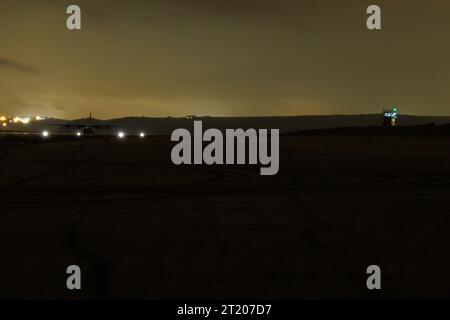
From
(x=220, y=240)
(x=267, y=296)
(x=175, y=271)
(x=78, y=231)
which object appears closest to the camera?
(x=267, y=296)

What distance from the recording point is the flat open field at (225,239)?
7.52 meters

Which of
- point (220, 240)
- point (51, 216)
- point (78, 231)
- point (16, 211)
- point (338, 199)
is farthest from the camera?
point (338, 199)

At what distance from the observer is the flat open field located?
752 centimetres

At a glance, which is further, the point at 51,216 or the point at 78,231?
the point at 51,216

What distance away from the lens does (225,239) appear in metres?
10.5

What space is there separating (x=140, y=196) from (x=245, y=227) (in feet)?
20.2
